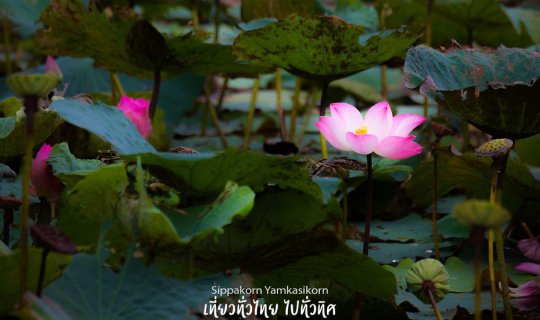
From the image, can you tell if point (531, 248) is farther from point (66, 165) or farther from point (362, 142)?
point (66, 165)

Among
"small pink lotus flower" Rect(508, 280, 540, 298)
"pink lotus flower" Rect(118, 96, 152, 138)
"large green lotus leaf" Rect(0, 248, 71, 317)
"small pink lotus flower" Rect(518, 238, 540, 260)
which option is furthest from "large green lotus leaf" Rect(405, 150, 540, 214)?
"large green lotus leaf" Rect(0, 248, 71, 317)

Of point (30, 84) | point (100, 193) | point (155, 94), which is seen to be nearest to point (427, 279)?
point (100, 193)

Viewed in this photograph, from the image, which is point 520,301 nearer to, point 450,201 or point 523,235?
point 523,235

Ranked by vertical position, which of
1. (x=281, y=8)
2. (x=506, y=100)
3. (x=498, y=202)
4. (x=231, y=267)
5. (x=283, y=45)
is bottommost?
(x=231, y=267)

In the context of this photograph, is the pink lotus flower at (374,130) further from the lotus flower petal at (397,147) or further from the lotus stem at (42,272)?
the lotus stem at (42,272)

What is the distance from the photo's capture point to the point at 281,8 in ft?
5.71

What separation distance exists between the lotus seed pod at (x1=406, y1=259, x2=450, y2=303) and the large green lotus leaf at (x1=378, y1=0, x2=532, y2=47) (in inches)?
45.9

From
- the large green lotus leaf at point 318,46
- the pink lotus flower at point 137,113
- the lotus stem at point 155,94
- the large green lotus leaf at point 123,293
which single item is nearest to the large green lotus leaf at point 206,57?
the lotus stem at point 155,94

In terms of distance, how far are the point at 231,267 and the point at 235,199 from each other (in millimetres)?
162

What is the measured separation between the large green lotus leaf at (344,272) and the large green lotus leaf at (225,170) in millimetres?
80

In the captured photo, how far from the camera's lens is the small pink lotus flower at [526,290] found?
1065 mm

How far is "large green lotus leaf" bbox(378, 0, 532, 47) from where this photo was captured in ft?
6.42

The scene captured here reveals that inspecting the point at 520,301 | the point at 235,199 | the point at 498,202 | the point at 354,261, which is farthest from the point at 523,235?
the point at 235,199

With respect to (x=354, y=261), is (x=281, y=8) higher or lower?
higher
